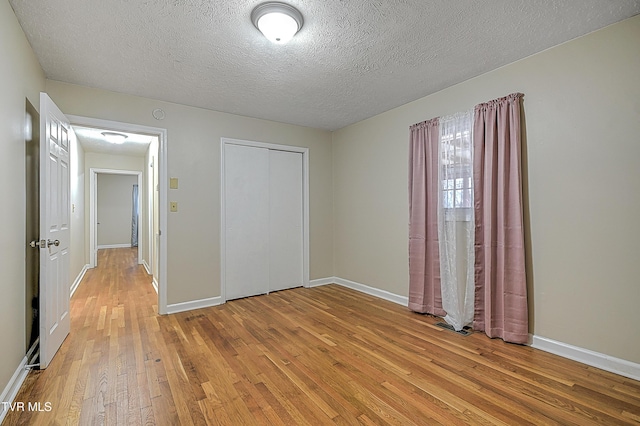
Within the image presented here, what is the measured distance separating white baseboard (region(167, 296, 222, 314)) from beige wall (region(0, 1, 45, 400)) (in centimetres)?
140

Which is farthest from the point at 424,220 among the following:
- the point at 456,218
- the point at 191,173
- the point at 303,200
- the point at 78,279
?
the point at 78,279

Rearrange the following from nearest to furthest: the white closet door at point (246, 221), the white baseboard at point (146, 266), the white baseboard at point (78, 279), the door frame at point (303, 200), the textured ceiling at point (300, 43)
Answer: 1. the textured ceiling at point (300, 43)
2. the door frame at point (303, 200)
3. the white closet door at point (246, 221)
4. the white baseboard at point (78, 279)
5. the white baseboard at point (146, 266)

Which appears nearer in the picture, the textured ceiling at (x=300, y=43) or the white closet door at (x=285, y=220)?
the textured ceiling at (x=300, y=43)

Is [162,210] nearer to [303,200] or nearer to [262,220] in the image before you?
[262,220]

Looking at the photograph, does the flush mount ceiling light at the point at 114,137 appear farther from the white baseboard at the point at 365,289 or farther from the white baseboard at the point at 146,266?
the white baseboard at the point at 365,289

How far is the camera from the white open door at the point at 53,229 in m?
2.24

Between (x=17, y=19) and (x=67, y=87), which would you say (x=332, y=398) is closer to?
(x=17, y=19)

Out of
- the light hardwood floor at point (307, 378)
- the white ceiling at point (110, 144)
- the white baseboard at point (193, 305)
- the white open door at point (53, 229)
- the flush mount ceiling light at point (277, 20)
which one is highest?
the white ceiling at point (110, 144)

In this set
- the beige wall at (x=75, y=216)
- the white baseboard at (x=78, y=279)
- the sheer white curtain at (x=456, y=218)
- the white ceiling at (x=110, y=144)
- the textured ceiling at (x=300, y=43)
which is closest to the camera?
the textured ceiling at (x=300, y=43)

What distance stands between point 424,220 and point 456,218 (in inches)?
15.1

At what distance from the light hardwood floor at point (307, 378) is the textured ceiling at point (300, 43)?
2.51 m

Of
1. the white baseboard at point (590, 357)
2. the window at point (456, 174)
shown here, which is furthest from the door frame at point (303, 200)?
the white baseboard at point (590, 357)

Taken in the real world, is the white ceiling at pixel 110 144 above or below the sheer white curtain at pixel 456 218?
above

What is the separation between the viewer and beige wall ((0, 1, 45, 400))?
1.83 m
